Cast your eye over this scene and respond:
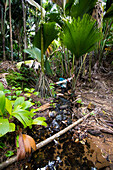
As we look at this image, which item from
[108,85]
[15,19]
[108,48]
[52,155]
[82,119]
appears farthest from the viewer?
[15,19]

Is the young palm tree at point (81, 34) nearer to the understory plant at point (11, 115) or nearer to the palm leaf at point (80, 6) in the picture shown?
the palm leaf at point (80, 6)

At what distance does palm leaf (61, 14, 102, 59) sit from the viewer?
1093 millimetres

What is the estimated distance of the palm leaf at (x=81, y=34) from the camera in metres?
1.09

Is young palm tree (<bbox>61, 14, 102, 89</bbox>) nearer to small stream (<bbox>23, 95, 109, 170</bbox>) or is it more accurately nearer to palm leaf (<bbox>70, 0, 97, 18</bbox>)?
palm leaf (<bbox>70, 0, 97, 18</bbox>)

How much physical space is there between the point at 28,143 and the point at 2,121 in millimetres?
249

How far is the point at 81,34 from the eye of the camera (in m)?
1.15

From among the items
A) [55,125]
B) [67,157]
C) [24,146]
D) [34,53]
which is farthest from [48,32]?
[67,157]

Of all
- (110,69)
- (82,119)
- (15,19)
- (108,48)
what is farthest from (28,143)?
(15,19)

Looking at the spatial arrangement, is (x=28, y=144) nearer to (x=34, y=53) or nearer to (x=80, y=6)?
(x=34, y=53)

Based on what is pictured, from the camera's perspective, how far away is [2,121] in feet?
1.76

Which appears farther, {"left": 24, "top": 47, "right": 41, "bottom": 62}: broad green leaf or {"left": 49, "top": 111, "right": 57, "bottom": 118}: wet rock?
{"left": 24, "top": 47, "right": 41, "bottom": 62}: broad green leaf

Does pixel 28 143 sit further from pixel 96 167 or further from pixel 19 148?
pixel 96 167

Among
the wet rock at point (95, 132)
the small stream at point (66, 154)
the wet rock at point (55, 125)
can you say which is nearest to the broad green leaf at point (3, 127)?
the small stream at point (66, 154)

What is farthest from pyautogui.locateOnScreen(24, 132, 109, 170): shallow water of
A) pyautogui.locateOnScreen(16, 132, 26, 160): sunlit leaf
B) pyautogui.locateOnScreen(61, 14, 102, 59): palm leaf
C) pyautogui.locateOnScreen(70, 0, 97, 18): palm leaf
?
pyautogui.locateOnScreen(70, 0, 97, 18): palm leaf
